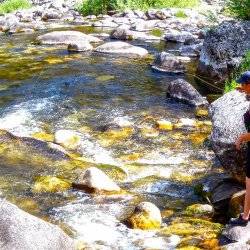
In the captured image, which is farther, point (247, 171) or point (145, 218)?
point (145, 218)

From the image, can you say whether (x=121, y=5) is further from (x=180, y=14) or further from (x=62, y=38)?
(x=62, y=38)

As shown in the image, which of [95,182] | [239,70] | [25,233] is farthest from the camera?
[239,70]

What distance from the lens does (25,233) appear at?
15.2 feet

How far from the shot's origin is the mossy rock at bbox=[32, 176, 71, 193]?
21.5 ft

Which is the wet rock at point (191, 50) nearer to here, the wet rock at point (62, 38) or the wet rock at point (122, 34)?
the wet rock at point (122, 34)

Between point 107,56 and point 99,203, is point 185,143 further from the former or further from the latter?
point 107,56

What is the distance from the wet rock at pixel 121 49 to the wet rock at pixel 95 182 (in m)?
8.50

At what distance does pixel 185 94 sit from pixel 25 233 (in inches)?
252

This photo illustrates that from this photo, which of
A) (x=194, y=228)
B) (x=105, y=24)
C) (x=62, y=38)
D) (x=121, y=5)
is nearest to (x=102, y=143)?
(x=194, y=228)

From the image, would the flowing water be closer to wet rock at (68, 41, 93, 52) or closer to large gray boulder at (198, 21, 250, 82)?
large gray boulder at (198, 21, 250, 82)

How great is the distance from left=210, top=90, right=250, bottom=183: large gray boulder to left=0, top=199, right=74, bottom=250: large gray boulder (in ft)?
7.75

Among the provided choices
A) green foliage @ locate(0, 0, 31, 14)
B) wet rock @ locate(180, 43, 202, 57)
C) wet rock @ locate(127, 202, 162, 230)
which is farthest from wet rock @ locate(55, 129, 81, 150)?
green foliage @ locate(0, 0, 31, 14)

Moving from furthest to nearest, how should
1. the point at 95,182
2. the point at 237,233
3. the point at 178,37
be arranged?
the point at 178,37, the point at 95,182, the point at 237,233

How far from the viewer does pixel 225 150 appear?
20.2ft
